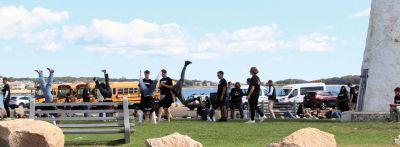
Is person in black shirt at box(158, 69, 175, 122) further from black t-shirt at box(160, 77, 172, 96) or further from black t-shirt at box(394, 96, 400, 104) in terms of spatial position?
black t-shirt at box(394, 96, 400, 104)

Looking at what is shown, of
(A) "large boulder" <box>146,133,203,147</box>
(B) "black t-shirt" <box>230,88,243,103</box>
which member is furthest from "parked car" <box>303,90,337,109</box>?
(A) "large boulder" <box>146,133,203,147</box>

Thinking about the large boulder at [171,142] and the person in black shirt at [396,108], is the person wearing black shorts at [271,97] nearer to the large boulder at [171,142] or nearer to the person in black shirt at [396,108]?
the person in black shirt at [396,108]

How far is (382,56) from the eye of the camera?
2353cm

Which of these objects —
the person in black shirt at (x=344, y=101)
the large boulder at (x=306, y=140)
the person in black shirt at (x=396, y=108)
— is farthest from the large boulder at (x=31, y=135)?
the person in black shirt at (x=344, y=101)

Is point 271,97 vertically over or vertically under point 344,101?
over

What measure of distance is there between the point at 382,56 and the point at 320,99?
28.7m

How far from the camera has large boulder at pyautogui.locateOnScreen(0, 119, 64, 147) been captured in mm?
13445

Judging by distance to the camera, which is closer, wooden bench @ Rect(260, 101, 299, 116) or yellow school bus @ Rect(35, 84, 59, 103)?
wooden bench @ Rect(260, 101, 299, 116)

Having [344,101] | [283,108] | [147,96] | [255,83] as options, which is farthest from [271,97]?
[283,108]

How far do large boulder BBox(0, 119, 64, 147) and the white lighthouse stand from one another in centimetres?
1220

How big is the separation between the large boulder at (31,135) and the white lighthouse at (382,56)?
12199 millimetres

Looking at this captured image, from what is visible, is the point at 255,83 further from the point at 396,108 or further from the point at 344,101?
the point at 344,101

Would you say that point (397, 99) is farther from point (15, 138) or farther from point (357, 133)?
point (15, 138)

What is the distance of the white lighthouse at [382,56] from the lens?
23.2 metres
